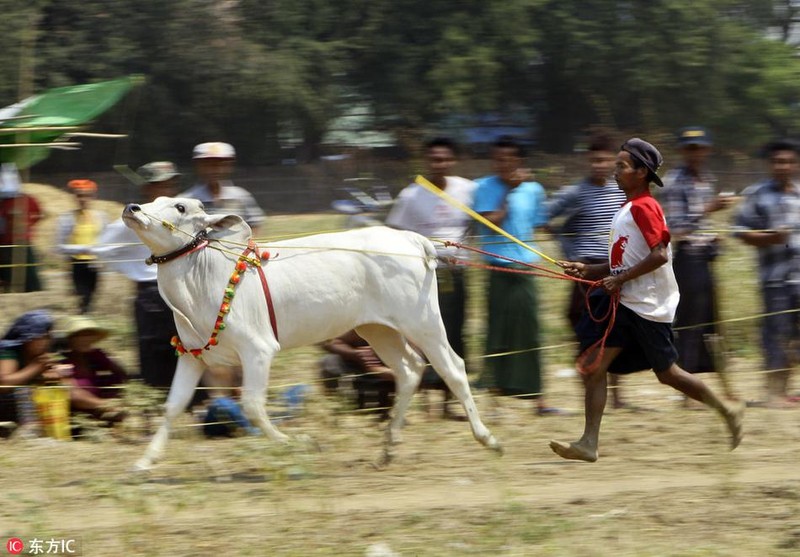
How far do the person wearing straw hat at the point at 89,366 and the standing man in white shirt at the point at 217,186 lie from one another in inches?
42.5

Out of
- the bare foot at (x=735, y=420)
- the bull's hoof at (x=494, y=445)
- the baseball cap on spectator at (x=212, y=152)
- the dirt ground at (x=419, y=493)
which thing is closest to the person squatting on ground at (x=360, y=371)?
the dirt ground at (x=419, y=493)

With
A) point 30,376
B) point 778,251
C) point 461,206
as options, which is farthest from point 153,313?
point 778,251

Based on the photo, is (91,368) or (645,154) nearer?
(645,154)

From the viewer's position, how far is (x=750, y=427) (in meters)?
7.39

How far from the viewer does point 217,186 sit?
23.9ft

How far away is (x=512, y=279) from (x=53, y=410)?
9.79ft

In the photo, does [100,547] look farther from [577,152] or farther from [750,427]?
[577,152]

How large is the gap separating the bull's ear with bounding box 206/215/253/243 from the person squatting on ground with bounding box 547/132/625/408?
2.15m

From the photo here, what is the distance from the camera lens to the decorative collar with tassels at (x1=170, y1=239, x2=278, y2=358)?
21.1 ft

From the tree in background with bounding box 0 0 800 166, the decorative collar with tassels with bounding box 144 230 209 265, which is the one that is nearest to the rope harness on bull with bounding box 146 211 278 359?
the decorative collar with tassels with bounding box 144 230 209 265

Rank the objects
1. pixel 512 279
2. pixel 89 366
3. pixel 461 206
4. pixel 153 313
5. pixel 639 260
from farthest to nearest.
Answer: pixel 512 279 < pixel 89 366 < pixel 153 313 < pixel 461 206 < pixel 639 260

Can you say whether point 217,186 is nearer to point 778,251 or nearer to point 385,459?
point 385,459

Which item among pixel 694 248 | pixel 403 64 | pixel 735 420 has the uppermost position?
pixel 694 248

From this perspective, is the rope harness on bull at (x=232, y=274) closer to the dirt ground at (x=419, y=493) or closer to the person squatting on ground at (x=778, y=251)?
the dirt ground at (x=419, y=493)
